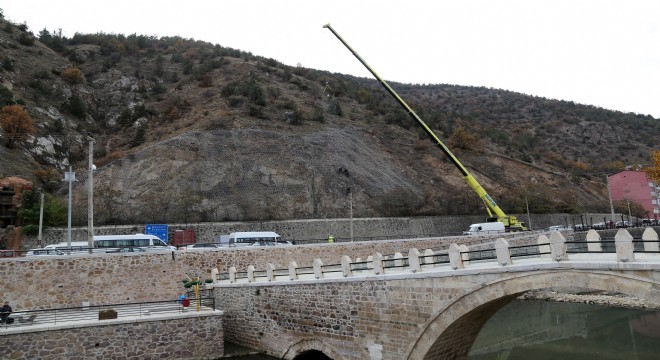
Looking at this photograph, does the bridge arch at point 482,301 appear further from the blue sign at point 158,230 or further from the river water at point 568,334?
the blue sign at point 158,230

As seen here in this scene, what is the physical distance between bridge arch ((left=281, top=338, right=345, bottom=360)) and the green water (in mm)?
7599

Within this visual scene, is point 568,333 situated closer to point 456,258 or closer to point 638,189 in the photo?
point 456,258

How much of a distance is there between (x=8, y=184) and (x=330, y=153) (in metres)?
28.4

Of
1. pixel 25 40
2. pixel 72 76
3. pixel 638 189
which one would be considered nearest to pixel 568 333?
pixel 638 189

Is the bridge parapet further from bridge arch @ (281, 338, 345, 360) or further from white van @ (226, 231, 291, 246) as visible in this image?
white van @ (226, 231, 291, 246)

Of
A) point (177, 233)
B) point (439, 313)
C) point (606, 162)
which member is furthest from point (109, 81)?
point (606, 162)

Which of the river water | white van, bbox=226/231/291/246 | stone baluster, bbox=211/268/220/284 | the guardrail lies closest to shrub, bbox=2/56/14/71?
white van, bbox=226/231/291/246

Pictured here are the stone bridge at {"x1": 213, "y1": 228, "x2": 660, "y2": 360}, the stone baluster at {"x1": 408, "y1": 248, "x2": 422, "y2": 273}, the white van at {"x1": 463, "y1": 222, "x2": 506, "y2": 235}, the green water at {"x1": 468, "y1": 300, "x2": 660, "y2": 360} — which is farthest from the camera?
the white van at {"x1": 463, "y1": 222, "x2": 506, "y2": 235}

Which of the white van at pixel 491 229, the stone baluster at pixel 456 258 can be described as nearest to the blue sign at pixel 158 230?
the white van at pixel 491 229

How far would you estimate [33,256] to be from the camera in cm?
2028

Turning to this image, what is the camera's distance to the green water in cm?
2072

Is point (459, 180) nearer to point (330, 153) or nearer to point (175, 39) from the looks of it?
point (330, 153)

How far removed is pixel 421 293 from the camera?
13133 mm

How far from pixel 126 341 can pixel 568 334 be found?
22.7 meters
